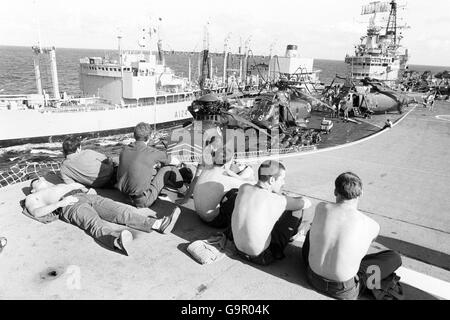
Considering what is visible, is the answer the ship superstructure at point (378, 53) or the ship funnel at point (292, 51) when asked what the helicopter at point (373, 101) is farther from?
the ship funnel at point (292, 51)

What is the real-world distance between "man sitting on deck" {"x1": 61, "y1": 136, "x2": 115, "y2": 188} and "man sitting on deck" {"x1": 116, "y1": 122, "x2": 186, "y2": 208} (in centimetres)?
70

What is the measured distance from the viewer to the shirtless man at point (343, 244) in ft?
10.6

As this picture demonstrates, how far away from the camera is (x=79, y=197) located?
512 cm

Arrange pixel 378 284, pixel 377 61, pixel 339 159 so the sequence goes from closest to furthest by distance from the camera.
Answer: pixel 378 284
pixel 339 159
pixel 377 61

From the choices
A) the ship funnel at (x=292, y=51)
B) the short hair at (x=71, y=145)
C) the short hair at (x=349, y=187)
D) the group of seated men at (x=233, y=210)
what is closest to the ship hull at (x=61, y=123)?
the short hair at (x=71, y=145)

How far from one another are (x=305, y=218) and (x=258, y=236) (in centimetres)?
230

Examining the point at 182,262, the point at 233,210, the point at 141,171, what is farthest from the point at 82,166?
the point at 233,210

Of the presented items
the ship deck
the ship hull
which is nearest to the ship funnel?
the ship hull

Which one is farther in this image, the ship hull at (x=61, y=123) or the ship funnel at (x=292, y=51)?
the ship funnel at (x=292, y=51)

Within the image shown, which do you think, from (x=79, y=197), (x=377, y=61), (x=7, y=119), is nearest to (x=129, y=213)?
(x=79, y=197)

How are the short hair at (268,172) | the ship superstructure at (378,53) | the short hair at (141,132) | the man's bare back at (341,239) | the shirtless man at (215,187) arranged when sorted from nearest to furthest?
the man's bare back at (341,239) → the short hair at (268,172) → the shirtless man at (215,187) → the short hair at (141,132) → the ship superstructure at (378,53)

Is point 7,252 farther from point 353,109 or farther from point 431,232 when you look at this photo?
point 353,109

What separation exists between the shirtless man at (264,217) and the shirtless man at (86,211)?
131cm

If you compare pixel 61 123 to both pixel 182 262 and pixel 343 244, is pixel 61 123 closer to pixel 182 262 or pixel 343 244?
pixel 182 262
